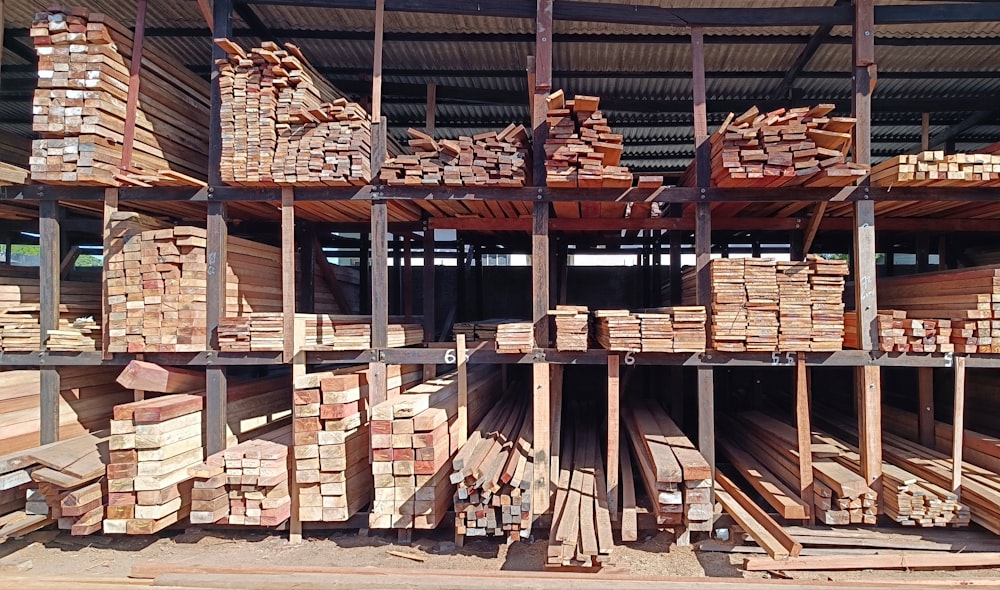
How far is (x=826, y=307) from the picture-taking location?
20.2 feet

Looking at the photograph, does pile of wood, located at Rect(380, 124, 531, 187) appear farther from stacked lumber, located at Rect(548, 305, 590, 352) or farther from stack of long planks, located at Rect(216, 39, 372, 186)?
stacked lumber, located at Rect(548, 305, 590, 352)

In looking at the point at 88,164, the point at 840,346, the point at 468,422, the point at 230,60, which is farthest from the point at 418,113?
the point at 840,346

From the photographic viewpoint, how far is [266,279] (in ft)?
25.7

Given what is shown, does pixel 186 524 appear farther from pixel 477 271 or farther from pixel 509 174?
pixel 477 271

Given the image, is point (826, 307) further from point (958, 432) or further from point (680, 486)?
point (680, 486)

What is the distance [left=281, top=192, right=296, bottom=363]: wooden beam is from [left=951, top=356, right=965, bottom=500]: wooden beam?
889 centimetres

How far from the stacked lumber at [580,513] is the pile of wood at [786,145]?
4.59 meters

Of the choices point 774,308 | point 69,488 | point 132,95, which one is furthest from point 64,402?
point 774,308

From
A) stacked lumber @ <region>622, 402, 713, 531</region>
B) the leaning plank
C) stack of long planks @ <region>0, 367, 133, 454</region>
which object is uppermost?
stack of long planks @ <region>0, 367, 133, 454</region>

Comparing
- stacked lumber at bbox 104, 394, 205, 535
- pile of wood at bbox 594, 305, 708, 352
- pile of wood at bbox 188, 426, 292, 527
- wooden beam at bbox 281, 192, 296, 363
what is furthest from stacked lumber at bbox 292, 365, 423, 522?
pile of wood at bbox 594, 305, 708, 352

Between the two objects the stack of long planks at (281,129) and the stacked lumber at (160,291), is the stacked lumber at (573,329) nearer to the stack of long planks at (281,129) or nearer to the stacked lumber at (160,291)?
the stack of long planks at (281,129)

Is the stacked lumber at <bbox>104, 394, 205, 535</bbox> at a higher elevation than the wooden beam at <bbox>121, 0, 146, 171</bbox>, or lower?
lower

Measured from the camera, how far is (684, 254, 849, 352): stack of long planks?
6070 mm

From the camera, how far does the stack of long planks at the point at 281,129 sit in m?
6.32
